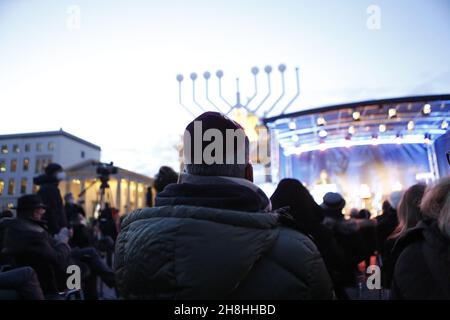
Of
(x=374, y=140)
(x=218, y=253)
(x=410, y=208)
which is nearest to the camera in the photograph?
(x=218, y=253)

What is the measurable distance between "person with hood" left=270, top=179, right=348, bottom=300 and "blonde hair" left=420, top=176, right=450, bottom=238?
0.88 m

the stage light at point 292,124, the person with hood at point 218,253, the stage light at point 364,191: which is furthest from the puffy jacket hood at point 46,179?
the stage light at point 364,191

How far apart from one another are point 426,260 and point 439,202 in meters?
0.23

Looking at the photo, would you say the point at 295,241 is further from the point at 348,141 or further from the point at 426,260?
the point at 348,141

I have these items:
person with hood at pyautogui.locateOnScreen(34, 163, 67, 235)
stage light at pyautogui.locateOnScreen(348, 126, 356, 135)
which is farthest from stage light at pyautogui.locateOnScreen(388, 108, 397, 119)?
person with hood at pyautogui.locateOnScreen(34, 163, 67, 235)

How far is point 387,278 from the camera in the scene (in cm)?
210

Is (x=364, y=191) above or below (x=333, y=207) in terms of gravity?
above

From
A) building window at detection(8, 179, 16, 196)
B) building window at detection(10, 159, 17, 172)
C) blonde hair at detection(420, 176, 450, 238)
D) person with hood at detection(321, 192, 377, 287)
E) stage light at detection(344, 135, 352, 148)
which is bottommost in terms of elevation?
person with hood at detection(321, 192, 377, 287)

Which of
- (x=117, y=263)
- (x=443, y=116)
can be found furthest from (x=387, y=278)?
(x=443, y=116)

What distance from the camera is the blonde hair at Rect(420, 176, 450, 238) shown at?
3.57ft

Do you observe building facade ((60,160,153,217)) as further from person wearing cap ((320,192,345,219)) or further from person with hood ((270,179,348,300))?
person with hood ((270,179,348,300))

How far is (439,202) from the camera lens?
1184mm

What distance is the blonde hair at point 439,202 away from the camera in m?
1.09

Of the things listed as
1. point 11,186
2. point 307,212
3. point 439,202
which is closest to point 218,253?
point 439,202
